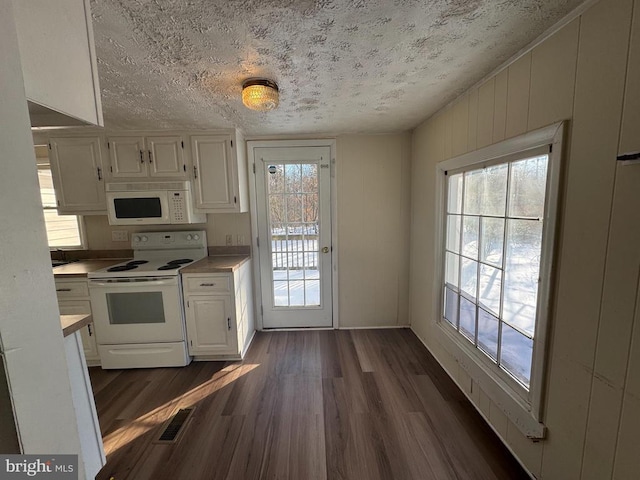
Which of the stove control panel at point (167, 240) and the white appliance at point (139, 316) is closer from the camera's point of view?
the white appliance at point (139, 316)

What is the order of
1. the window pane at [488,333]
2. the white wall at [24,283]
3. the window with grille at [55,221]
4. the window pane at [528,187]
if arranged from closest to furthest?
the white wall at [24,283] < the window pane at [528,187] < the window pane at [488,333] < the window with grille at [55,221]

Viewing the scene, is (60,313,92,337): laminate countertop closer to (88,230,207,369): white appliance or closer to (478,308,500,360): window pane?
(88,230,207,369): white appliance

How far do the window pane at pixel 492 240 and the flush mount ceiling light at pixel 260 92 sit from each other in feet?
5.18

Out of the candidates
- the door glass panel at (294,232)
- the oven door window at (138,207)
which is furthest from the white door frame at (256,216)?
the oven door window at (138,207)

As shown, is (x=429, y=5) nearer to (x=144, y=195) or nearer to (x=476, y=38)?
(x=476, y=38)

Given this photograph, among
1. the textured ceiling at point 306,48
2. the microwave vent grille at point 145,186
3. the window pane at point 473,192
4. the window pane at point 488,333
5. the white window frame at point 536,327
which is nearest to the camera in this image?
the textured ceiling at point 306,48

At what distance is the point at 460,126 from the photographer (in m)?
2.00

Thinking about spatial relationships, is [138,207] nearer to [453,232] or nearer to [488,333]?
[453,232]

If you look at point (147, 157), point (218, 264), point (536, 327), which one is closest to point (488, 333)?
point (536, 327)

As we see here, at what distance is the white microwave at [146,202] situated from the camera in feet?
8.64

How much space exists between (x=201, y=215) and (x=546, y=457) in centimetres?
318

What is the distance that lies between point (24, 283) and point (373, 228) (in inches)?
112

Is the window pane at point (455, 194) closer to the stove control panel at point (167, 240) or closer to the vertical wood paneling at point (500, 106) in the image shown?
the vertical wood paneling at point (500, 106)

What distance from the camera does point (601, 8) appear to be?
3.33 ft
